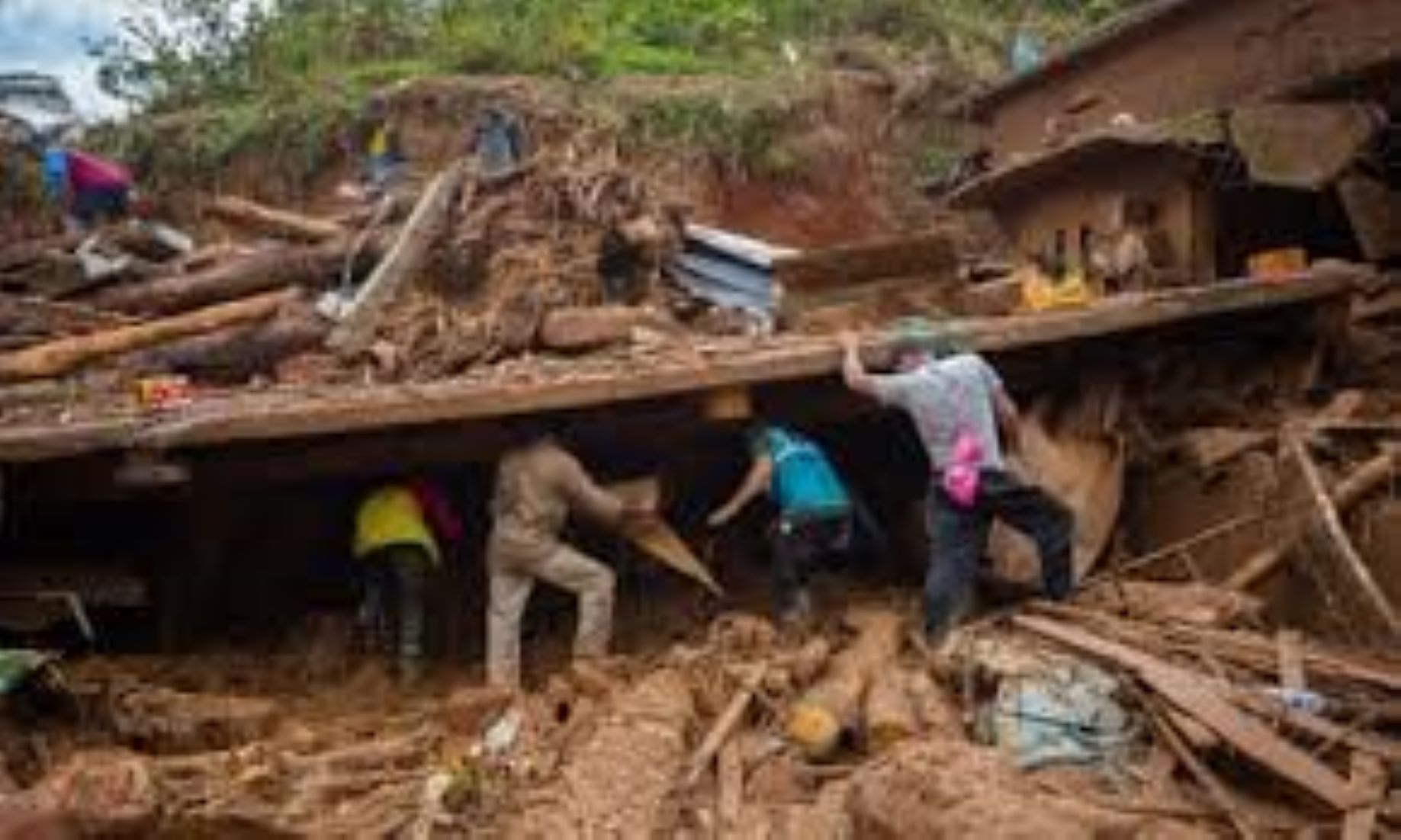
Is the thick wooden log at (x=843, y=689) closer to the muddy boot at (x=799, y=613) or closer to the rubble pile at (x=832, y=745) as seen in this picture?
the rubble pile at (x=832, y=745)

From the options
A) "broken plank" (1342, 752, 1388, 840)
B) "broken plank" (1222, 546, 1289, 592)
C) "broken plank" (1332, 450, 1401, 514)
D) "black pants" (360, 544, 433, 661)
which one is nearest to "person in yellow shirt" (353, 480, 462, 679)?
"black pants" (360, 544, 433, 661)

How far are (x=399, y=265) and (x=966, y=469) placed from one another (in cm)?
520

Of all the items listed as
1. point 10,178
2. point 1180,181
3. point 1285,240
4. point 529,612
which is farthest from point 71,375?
point 1285,240

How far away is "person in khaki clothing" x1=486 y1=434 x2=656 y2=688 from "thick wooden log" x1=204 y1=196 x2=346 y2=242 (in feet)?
15.8

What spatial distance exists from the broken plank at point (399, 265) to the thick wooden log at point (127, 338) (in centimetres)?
72

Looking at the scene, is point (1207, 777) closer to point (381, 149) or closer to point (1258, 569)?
point (1258, 569)

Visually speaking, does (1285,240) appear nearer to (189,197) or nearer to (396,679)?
(396,679)

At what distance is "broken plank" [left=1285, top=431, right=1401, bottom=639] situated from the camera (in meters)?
8.39

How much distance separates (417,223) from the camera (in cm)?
1252

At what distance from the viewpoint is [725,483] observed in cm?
1122

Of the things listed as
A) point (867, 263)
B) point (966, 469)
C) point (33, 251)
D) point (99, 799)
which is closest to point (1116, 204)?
point (867, 263)

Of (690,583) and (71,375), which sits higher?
(71,375)

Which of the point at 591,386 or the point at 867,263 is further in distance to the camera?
the point at 867,263

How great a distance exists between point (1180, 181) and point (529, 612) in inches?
230
